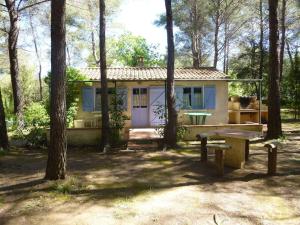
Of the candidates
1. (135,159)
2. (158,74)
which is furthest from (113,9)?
(135,159)

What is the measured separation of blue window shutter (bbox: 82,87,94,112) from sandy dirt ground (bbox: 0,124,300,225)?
6.46 meters

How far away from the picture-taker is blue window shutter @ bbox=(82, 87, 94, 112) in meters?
15.4

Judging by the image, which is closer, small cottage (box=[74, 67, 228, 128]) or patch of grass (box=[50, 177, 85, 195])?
patch of grass (box=[50, 177, 85, 195])

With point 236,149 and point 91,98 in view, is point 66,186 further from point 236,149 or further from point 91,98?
point 91,98

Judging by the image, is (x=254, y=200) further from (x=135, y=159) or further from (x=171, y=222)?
(x=135, y=159)

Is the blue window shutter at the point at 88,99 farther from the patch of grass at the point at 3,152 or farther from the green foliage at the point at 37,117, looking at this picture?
the patch of grass at the point at 3,152

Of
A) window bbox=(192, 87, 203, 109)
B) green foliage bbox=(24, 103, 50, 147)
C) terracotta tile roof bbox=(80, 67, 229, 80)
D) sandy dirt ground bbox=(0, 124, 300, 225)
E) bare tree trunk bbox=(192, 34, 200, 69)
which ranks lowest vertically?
sandy dirt ground bbox=(0, 124, 300, 225)

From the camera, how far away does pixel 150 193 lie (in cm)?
595

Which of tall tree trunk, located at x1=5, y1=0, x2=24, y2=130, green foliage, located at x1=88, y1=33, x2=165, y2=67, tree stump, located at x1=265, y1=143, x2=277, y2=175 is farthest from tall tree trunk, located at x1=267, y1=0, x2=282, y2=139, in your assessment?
green foliage, located at x1=88, y1=33, x2=165, y2=67

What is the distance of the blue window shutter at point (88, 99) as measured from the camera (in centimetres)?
1535

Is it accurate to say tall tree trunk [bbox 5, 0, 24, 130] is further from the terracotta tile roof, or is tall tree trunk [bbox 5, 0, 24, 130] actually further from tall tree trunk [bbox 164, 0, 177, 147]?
tall tree trunk [bbox 164, 0, 177, 147]

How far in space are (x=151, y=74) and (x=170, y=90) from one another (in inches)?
208

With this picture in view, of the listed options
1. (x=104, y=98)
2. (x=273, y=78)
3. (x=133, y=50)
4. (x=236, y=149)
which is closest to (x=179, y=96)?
(x=273, y=78)

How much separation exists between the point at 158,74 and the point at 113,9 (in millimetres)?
14212
